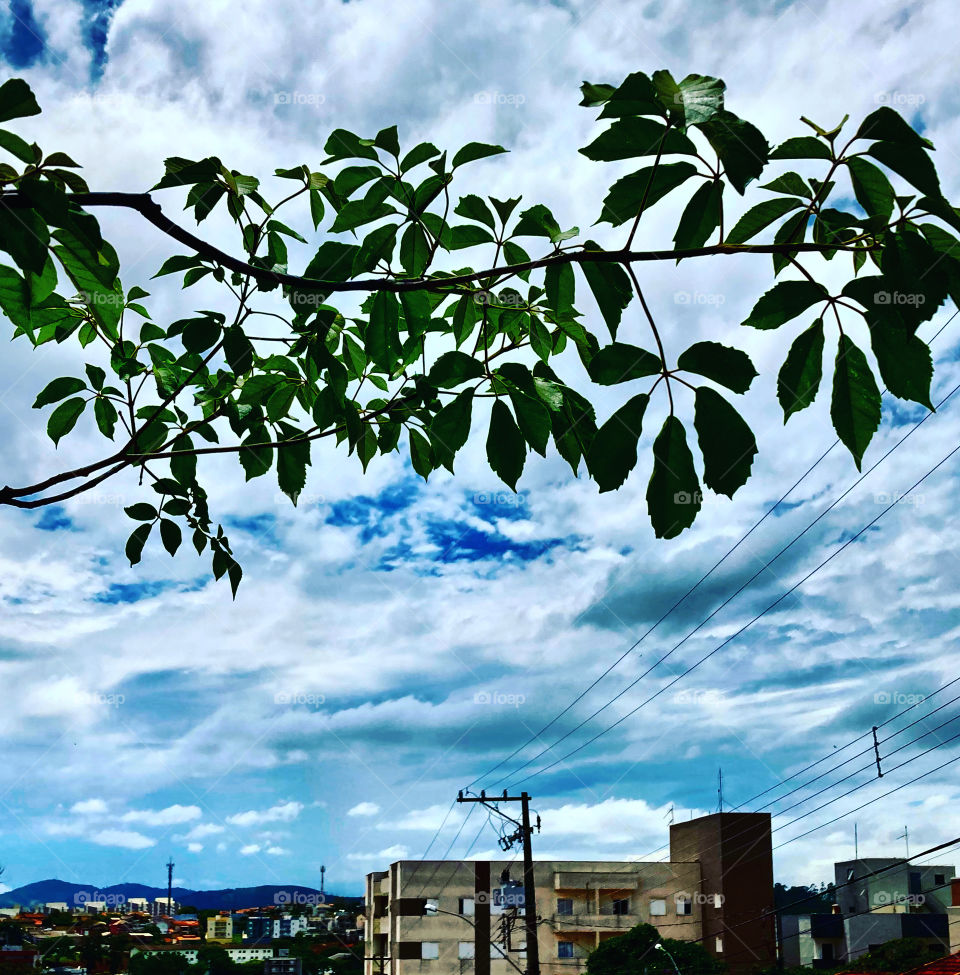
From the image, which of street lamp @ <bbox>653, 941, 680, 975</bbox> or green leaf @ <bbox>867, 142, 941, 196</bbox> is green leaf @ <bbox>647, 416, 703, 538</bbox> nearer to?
green leaf @ <bbox>867, 142, 941, 196</bbox>

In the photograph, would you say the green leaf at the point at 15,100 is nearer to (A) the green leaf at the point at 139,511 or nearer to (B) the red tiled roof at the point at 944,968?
(A) the green leaf at the point at 139,511

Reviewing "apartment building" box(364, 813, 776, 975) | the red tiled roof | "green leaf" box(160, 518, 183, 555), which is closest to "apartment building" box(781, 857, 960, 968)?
"apartment building" box(364, 813, 776, 975)

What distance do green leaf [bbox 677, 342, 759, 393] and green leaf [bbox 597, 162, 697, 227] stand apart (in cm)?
14

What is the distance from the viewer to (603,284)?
2.92ft

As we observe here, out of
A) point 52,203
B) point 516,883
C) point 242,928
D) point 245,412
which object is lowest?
point 242,928

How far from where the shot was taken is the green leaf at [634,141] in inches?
28.9

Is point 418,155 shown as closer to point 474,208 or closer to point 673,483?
point 474,208

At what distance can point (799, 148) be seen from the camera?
728mm

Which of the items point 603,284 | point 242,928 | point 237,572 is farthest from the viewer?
point 242,928

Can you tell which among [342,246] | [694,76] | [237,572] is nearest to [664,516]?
[694,76]

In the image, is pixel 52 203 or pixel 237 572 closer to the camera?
pixel 52 203

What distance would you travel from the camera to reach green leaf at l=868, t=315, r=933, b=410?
748 millimetres

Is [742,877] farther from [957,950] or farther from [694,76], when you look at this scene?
[694,76]

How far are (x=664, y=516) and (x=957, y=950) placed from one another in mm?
30658
